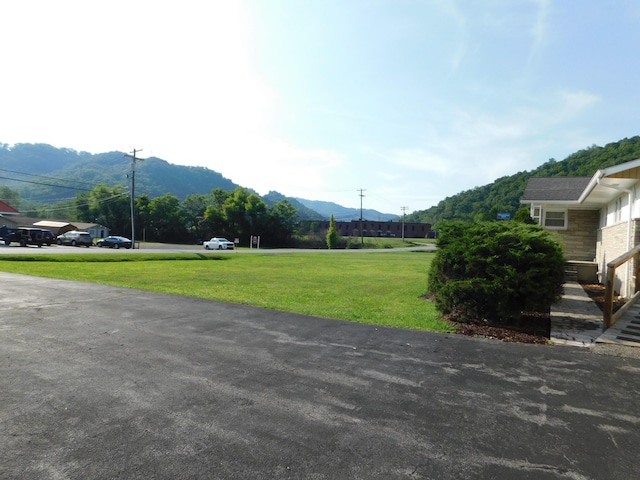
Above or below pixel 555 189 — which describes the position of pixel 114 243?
below

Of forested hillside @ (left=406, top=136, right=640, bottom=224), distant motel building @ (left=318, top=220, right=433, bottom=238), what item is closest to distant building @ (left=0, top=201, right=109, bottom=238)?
forested hillside @ (left=406, top=136, right=640, bottom=224)

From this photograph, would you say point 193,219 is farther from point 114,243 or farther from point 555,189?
point 555,189

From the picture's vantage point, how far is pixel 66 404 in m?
3.30

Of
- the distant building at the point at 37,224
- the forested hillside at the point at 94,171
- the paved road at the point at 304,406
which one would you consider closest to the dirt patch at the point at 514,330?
the paved road at the point at 304,406

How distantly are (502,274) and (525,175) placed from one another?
64.3 m

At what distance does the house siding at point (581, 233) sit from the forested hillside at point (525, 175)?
3.99 metres

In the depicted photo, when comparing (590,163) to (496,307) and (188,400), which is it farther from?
(188,400)

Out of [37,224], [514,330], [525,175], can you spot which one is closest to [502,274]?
[514,330]

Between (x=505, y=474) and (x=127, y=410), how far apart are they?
2.90 m

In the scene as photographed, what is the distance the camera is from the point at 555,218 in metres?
18.5

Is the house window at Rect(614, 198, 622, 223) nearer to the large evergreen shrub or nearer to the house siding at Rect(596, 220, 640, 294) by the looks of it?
Answer: the house siding at Rect(596, 220, 640, 294)

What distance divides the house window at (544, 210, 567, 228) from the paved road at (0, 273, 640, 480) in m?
15.1

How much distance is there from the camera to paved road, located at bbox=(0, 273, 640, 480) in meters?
2.53

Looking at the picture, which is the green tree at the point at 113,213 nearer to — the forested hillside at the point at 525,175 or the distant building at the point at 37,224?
the distant building at the point at 37,224
